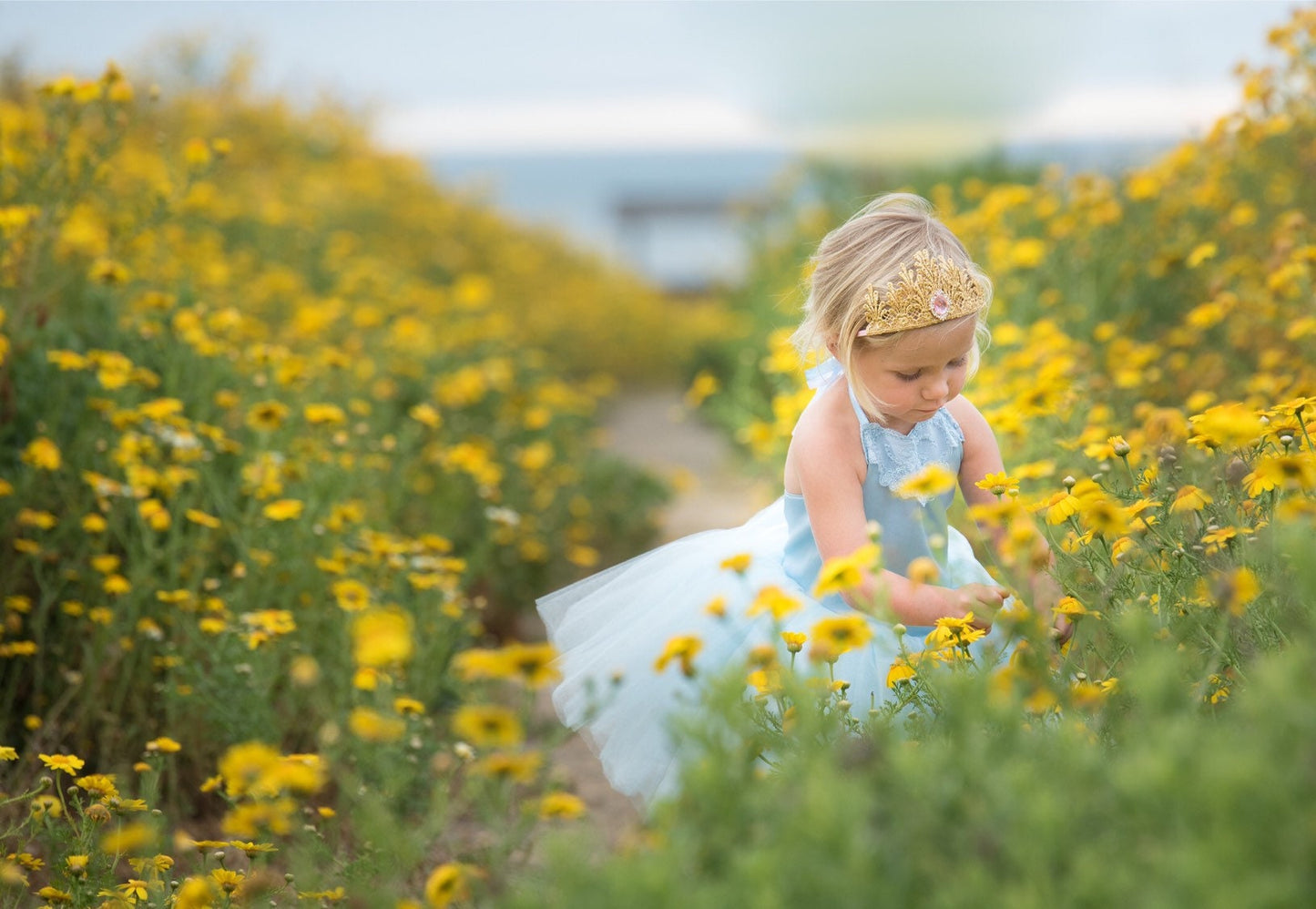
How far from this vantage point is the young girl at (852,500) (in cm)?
203

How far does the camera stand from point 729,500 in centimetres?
691

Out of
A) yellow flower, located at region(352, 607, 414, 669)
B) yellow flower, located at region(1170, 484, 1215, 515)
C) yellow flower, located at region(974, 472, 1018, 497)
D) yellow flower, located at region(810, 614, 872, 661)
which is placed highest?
yellow flower, located at region(974, 472, 1018, 497)

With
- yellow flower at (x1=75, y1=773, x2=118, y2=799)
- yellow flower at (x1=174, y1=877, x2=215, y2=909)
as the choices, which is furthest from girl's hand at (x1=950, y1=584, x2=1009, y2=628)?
yellow flower at (x1=75, y1=773, x2=118, y2=799)

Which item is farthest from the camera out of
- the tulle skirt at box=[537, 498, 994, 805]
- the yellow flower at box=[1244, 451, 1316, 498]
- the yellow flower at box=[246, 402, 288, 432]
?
the yellow flower at box=[246, 402, 288, 432]

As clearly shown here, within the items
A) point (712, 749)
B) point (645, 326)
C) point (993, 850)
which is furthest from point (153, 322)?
point (645, 326)

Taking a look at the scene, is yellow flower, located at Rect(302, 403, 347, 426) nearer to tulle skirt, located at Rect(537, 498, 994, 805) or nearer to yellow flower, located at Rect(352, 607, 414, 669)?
tulle skirt, located at Rect(537, 498, 994, 805)

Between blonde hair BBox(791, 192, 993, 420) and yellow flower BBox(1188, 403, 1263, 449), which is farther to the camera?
blonde hair BBox(791, 192, 993, 420)

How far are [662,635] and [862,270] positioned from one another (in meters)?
0.72

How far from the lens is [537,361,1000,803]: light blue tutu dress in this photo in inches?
84.0

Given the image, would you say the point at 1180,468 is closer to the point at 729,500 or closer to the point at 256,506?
the point at 256,506

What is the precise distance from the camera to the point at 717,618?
2.06 metres

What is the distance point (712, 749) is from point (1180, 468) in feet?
4.02

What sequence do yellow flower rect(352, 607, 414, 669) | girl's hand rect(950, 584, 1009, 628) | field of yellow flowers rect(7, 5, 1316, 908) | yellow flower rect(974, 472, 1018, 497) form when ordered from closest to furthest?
field of yellow flowers rect(7, 5, 1316, 908) < yellow flower rect(352, 607, 414, 669) < girl's hand rect(950, 584, 1009, 628) < yellow flower rect(974, 472, 1018, 497)

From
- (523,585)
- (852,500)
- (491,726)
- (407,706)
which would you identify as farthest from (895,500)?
(523,585)
